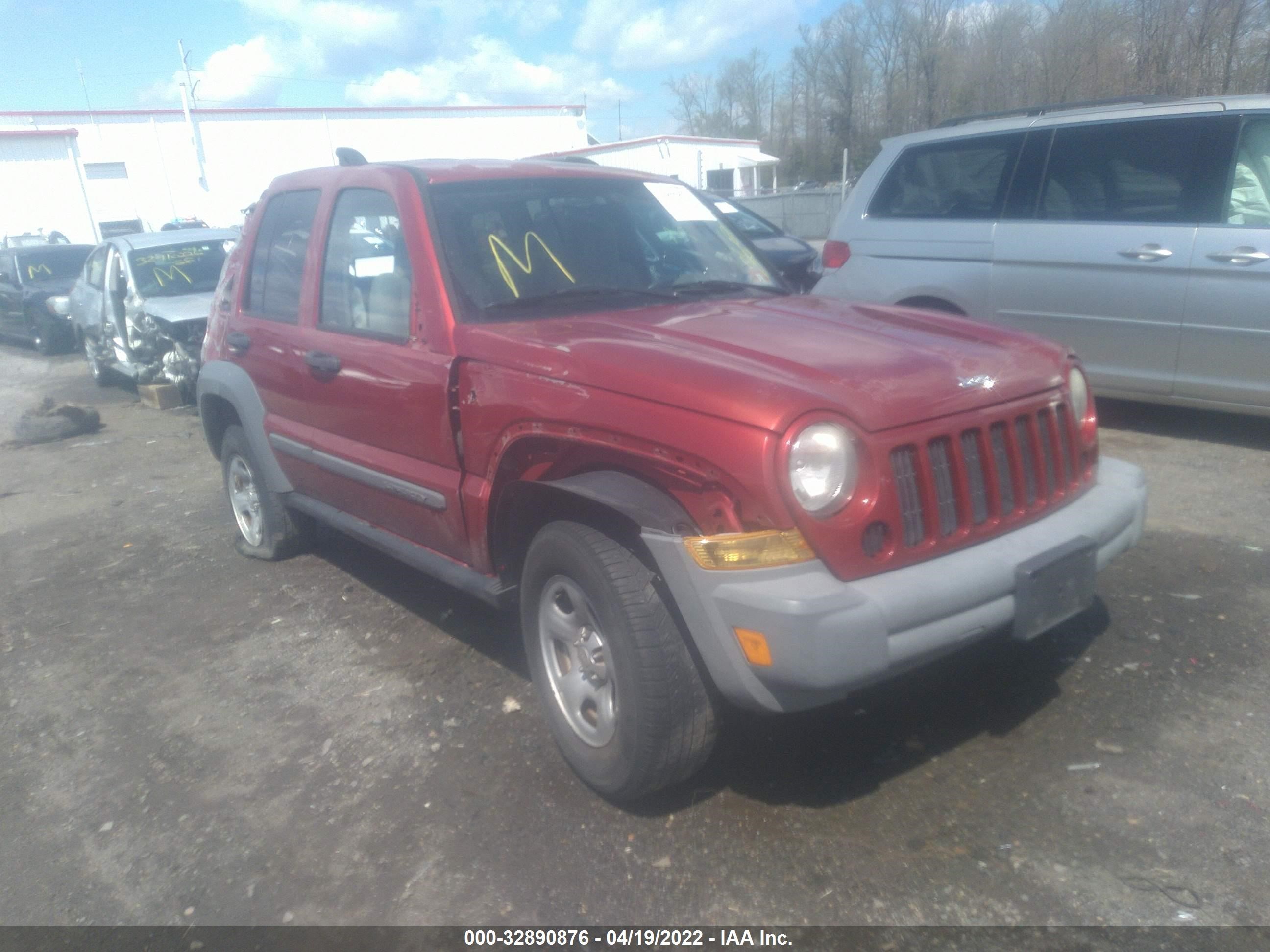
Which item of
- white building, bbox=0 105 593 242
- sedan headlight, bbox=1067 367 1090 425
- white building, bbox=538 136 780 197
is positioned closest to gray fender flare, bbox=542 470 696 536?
sedan headlight, bbox=1067 367 1090 425

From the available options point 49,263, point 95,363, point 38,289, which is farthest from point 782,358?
point 49,263

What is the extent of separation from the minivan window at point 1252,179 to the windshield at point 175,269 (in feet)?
30.0

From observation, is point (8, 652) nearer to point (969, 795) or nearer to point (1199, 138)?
Answer: point (969, 795)

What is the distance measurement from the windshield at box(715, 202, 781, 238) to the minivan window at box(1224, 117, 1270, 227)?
6868 millimetres

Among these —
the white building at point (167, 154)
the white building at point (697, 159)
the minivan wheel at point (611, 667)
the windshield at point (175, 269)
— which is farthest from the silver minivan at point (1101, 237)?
the white building at point (167, 154)

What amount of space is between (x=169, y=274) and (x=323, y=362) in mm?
7829

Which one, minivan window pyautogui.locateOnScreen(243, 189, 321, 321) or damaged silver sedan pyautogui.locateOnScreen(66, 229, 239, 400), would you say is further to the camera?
damaged silver sedan pyautogui.locateOnScreen(66, 229, 239, 400)

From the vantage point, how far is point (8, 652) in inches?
176

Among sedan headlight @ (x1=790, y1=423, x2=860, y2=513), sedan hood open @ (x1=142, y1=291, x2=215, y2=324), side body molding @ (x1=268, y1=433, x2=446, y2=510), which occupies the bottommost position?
side body molding @ (x1=268, y1=433, x2=446, y2=510)

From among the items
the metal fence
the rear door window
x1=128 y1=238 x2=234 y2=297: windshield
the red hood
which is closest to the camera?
the red hood

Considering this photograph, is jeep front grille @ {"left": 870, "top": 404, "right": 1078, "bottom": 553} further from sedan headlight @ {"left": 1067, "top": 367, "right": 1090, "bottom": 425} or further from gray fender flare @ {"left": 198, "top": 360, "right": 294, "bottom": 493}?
gray fender flare @ {"left": 198, "top": 360, "right": 294, "bottom": 493}

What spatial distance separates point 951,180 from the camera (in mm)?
6336

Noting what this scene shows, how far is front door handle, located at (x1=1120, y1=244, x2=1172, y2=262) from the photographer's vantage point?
545 centimetres

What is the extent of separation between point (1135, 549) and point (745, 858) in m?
2.80
